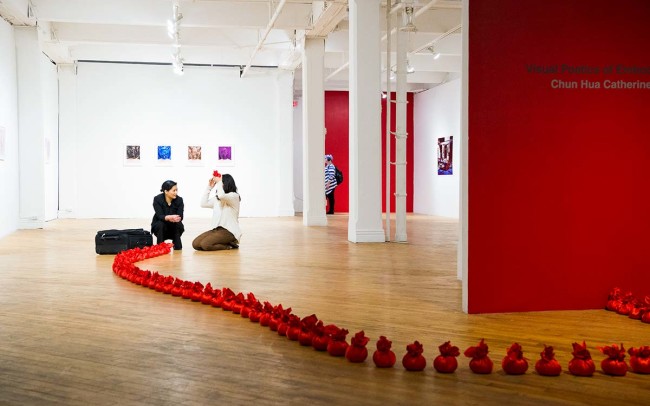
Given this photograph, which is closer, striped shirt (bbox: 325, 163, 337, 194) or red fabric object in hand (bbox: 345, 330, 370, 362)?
red fabric object in hand (bbox: 345, 330, 370, 362)

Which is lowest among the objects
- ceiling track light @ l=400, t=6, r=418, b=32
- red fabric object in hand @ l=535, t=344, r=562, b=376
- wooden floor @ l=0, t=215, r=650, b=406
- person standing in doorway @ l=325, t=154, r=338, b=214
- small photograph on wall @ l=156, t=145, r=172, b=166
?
wooden floor @ l=0, t=215, r=650, b=406

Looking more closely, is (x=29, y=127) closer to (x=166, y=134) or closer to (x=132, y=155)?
(x=132, y=155)

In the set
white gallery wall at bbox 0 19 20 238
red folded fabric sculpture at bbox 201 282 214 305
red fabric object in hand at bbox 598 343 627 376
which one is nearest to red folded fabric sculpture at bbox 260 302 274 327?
red folded fabric sculpture at bbox 201 282 214 305

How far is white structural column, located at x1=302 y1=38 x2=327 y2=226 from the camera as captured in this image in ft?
66.6

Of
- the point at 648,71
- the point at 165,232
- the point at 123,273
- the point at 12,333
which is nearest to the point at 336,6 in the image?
the point at 165,232

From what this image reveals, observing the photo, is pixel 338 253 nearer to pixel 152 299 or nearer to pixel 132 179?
pixel 152 299

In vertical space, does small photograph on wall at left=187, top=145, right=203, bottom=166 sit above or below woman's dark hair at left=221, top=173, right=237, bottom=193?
above

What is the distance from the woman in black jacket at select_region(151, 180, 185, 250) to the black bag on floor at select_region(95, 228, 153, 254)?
1.88 ft

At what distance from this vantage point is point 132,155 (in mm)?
25266

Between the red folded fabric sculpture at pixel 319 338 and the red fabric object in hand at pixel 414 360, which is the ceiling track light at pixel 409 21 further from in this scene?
the red fabric object in hand at pixel 414 360

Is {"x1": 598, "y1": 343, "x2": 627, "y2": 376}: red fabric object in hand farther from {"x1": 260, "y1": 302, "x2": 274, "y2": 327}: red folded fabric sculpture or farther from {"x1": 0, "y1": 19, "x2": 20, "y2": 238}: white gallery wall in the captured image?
{"x1": 0, "y1": 19, "x2": 20, "y2": 238}: white gallery wall

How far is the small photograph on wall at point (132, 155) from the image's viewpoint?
Result: 82.8 ft

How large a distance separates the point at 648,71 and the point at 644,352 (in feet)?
11.1

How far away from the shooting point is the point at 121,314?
22.3 ft
